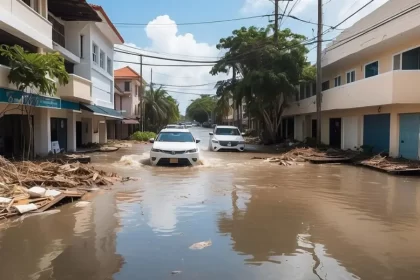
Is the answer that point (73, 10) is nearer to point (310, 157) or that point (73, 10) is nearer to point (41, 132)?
point (41, 132)

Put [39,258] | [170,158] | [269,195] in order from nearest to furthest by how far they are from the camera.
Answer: [39,258]
[269,195]
[170,158]

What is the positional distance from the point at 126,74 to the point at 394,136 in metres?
40.5

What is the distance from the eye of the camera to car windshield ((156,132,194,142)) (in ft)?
56.0

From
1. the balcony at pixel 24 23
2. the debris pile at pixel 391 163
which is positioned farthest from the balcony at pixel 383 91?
the balcony at pixel 24 23

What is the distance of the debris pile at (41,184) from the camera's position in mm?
7925

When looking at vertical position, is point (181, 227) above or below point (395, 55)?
below

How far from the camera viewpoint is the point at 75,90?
1881 cm

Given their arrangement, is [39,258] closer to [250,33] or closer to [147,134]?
[250,33]

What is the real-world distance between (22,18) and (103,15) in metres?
9.06

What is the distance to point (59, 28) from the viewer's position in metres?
22.1

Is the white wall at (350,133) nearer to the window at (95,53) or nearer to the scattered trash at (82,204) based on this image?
the window at (95,53)

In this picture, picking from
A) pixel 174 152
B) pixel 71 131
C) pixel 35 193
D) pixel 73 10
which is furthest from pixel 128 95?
pixel 35 193

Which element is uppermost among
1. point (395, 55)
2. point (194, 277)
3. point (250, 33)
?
point (250, 33)

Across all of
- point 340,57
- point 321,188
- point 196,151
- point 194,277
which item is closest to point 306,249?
point 194,277
